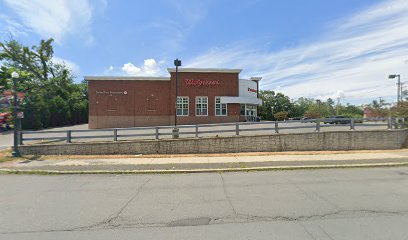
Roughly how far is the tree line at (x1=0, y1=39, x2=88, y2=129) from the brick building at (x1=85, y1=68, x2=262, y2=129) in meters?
7.51

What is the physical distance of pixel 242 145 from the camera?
13.0 meters

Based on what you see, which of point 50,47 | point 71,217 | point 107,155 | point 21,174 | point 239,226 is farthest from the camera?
point 50,47

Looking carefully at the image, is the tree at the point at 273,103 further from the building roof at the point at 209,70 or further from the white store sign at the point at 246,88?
the building roof at the point at 209,70

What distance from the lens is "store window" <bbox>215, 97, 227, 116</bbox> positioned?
31.0 m

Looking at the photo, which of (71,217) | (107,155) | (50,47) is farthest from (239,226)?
(50,47)

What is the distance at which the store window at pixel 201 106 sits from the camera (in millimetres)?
30812

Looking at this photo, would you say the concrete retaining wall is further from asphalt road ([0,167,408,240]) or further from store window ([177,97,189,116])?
store window ([177,97,189,116])

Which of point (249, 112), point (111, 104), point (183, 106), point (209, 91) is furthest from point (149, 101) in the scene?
point (249, 112)

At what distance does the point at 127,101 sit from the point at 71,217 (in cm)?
2696

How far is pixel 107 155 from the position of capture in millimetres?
A: 12352

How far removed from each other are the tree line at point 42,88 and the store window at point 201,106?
68.2ft

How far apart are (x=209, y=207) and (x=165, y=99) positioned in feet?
87.4

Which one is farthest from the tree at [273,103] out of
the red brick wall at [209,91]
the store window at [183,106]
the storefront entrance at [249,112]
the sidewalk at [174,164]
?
the sidewalk at [174,164]

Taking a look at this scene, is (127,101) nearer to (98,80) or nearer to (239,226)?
(98,80)
